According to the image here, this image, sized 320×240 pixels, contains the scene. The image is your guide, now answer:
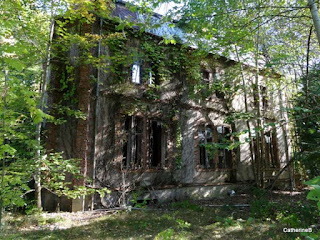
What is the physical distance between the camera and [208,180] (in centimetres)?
1177

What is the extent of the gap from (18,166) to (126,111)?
520 cm

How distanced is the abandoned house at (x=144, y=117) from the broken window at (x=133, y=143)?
0.04 meters

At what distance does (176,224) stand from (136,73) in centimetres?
659

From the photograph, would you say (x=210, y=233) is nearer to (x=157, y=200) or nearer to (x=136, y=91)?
(x=157, y=200)

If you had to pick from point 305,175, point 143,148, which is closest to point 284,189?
point 305,175

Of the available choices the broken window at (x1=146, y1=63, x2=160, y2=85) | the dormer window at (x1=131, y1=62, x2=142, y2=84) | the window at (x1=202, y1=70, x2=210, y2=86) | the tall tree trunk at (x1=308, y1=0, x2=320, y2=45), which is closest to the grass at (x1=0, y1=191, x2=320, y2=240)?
the tall tree trunk at (x1=308, y1=0, x2=320, y2=45)

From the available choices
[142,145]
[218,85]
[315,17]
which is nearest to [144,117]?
[142,145]

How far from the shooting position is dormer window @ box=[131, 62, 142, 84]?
1058cm

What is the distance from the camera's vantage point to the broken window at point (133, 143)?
9.73 m

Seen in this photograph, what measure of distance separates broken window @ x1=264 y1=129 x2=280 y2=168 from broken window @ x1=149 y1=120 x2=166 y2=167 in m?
8.11

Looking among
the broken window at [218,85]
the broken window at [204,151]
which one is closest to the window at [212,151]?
the broken window at [204,151]

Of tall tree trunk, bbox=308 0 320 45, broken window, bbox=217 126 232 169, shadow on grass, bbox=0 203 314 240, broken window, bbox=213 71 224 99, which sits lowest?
shadow on grass, bbox=0 203 314 240

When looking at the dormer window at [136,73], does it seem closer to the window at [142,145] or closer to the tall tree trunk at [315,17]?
the window at [142,145]

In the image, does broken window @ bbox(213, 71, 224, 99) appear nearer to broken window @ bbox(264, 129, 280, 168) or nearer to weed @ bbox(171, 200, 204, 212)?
broken window @ bbox(264, 129, 280, 168)
